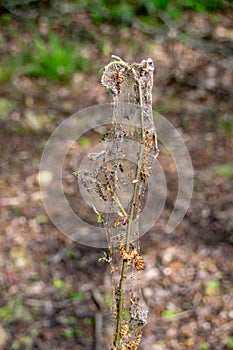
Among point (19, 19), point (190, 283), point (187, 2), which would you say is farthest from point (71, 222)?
point (187, 2)

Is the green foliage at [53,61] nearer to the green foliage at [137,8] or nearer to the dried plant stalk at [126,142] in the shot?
the green foliage at [137,8]

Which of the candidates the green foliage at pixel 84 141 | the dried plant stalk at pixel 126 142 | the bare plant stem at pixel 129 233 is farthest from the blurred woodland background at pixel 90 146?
the dried plant stalk at pixel 126 142

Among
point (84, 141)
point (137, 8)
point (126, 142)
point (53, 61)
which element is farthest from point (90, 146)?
point (126, 142)

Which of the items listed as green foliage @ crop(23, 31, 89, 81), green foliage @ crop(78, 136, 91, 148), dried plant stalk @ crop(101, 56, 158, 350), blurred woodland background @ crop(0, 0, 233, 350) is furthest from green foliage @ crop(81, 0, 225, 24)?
dried plant stalk @ crop(101, 56, 158, 350)

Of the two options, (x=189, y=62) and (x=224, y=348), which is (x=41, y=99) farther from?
(x=224, y=348)

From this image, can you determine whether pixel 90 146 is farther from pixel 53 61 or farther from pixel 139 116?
pixel 139 116

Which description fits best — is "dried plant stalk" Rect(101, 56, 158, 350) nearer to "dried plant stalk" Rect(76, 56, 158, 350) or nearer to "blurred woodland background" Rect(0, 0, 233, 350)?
"dried plant stalk" Rect(76, 56, 158, 350)

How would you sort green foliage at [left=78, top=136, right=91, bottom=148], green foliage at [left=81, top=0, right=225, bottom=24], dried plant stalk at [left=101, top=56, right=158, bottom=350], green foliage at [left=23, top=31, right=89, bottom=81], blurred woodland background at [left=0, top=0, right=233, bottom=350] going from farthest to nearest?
green foliage at [left=81, top=0, right=225, bottom=24] < green foliage at [left=23, top=31, right=89, bottom=81] < green foliage at [left=78, top=136, right=91, bottom=148] < blurred woodland background at [left=0, top=0, right=233, bottom=350] < dried plant stalk at [left=101, top=56, right=158, bottom=350]
